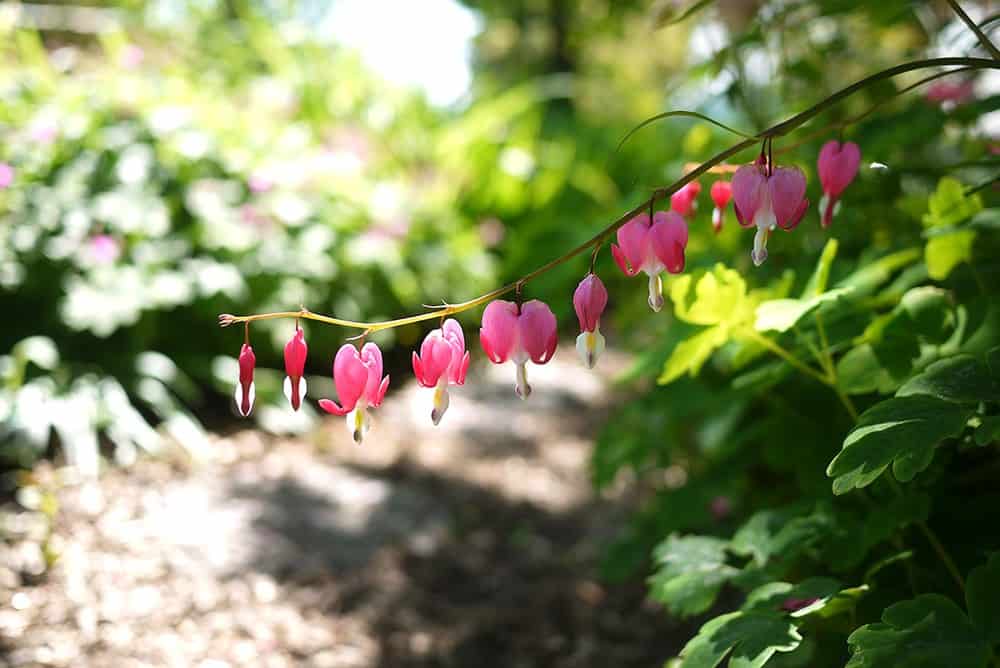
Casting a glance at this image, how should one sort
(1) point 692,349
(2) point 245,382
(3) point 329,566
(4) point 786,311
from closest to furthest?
(2) point 245,382 → (4) point 786,311 → (1) point 692,349 → (3) point 329,566

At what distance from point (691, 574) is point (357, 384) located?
664 mm

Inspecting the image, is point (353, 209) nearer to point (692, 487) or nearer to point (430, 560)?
point (430, 560)

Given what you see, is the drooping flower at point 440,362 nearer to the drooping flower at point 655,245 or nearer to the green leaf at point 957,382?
the drooping flower at point 655,245

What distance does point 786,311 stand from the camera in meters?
1.16

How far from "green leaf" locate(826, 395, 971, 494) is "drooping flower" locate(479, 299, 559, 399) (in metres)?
0.35

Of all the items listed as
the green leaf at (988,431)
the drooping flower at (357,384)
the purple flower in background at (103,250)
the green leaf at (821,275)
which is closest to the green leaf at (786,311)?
the green leaf at (821,275)

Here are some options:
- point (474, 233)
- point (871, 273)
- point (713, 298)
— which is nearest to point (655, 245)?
point (713, 298)

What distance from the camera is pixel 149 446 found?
9.52 feet

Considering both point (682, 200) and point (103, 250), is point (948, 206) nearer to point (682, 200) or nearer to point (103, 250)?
point (682, 200)

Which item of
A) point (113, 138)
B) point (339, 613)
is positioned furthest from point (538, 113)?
point (339, 613)

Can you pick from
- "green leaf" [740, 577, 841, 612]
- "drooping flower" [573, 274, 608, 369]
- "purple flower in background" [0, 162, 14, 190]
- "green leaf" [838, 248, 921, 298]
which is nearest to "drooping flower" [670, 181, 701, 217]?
"green leaf" [838, 248, 921, 298]

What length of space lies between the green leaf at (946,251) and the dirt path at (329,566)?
128 cm

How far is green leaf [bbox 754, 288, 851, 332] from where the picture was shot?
1121 millimetres

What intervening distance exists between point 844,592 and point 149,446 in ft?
8.07
